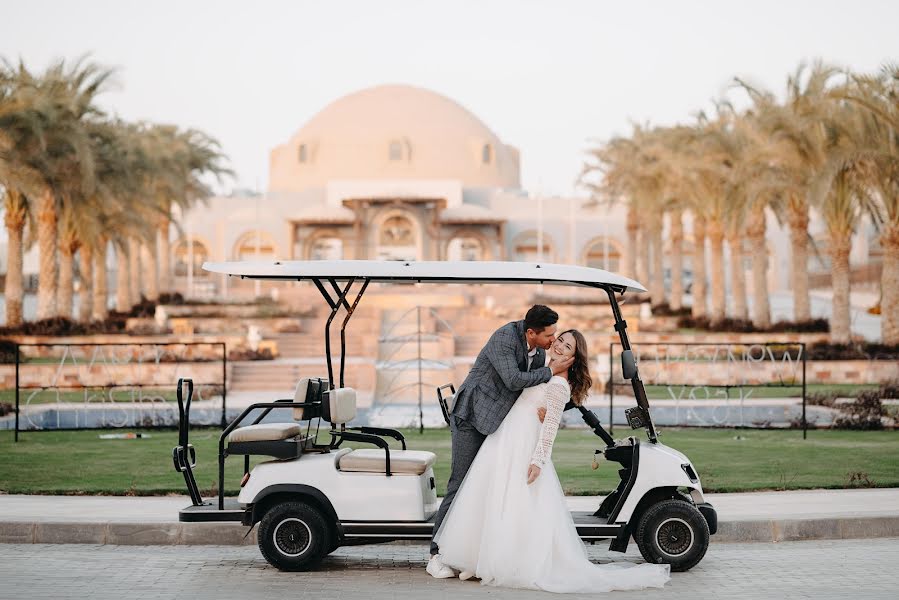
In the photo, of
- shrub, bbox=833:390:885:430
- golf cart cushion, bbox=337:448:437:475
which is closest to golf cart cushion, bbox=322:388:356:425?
golf cart cushion, bbox=337:448:437:475

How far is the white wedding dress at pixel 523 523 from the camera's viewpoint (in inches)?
277

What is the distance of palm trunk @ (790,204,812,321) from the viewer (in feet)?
102

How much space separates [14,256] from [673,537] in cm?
2633

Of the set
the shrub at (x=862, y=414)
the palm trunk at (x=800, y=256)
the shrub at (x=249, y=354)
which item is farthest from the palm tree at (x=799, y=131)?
the shrub at (x=249, y=354)

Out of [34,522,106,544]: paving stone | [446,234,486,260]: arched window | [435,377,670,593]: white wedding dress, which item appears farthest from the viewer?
[446,234,486,260]: arched window

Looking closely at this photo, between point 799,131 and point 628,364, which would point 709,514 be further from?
point 799,131

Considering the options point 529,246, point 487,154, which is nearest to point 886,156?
point 529,246

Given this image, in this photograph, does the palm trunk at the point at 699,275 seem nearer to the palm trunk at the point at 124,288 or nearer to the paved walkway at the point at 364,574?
the palm trunk at the point at 124,288

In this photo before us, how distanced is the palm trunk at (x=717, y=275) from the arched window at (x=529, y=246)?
2981 centimetres

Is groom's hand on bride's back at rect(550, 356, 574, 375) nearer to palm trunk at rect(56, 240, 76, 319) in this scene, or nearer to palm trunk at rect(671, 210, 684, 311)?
palm trunk at rect(56, 240, 76, 319)

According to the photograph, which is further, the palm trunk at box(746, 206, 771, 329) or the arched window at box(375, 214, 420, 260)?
the arched window at box(375, 214, 420, 260)

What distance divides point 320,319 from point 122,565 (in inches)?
1109

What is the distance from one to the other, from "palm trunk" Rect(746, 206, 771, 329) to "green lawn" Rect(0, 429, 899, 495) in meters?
16.1

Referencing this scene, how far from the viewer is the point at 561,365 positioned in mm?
7398
